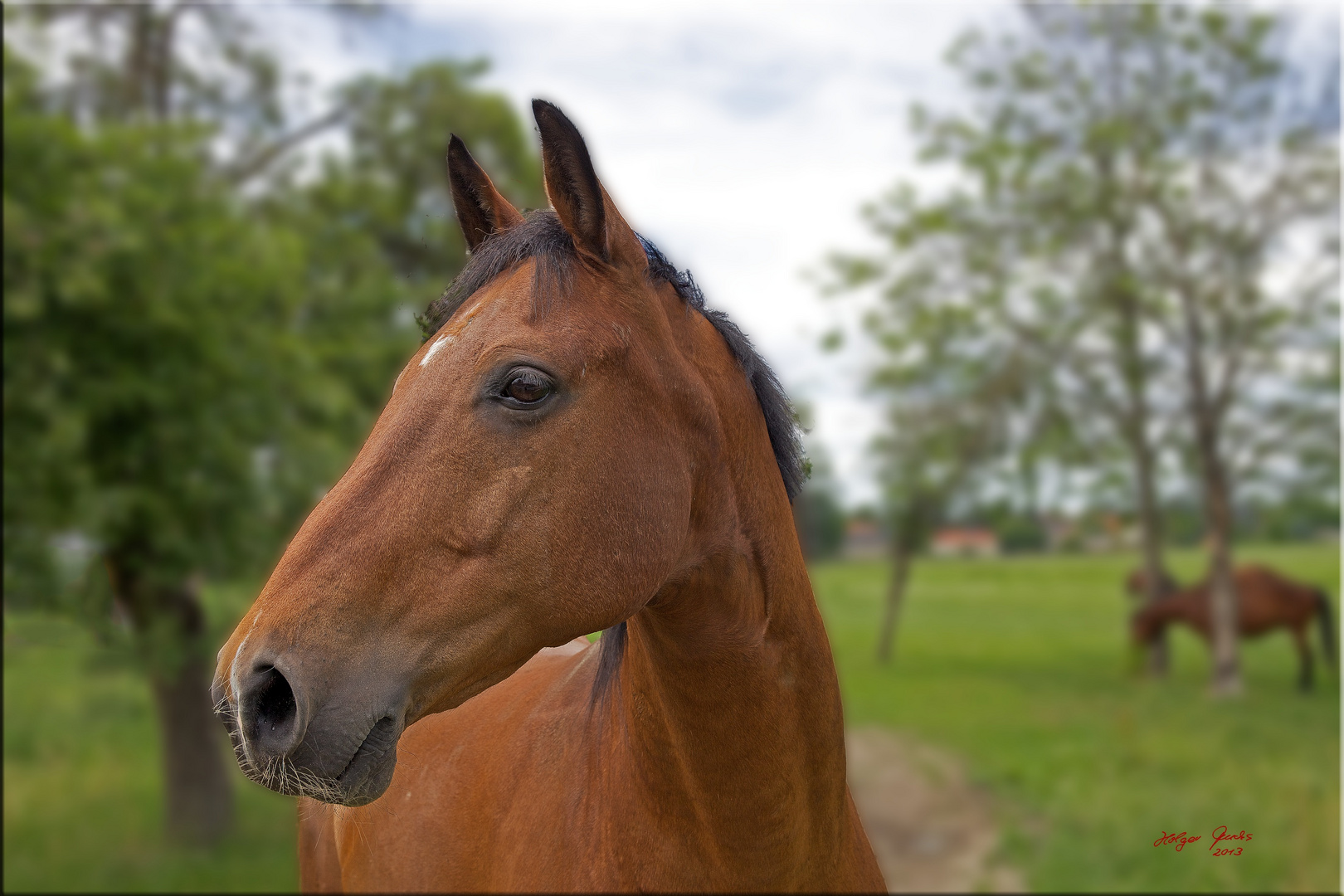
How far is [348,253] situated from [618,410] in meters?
6.01

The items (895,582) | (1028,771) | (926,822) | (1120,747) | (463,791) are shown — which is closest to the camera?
(463,791)

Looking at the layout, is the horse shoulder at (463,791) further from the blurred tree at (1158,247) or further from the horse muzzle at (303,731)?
the blurred tree at (1158,247)

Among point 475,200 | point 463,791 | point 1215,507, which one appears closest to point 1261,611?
point 1215,507

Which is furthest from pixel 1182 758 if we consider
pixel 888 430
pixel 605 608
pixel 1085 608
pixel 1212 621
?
pixel 1085 608

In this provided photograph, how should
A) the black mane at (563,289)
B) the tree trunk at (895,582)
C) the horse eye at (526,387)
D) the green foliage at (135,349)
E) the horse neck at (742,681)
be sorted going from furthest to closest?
the tree trunk at (895,582), the green foliage at (135,349), the horse neck at (742,681), the black mane at (563,289), the horse eye at (526,387)

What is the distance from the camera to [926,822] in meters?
7.39

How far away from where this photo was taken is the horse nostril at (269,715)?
1.19 meters

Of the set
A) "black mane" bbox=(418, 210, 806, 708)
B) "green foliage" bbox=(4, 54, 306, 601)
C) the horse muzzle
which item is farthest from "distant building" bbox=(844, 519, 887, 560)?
the horse muzzle

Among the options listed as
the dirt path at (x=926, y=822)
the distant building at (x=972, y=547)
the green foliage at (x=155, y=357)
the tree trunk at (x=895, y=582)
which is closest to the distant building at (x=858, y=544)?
the distant building at (x=972, y=547)

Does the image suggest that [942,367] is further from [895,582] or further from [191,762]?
[191,762]

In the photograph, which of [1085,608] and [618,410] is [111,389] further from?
[1085,608]

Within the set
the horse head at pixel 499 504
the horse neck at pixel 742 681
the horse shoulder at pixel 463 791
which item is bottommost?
the horse shoulder at pixel 463 791

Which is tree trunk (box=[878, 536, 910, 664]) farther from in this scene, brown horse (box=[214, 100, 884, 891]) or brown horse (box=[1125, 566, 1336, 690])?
brown horse (box=[214, 100, 884, 891])

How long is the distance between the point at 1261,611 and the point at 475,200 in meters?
14.2
